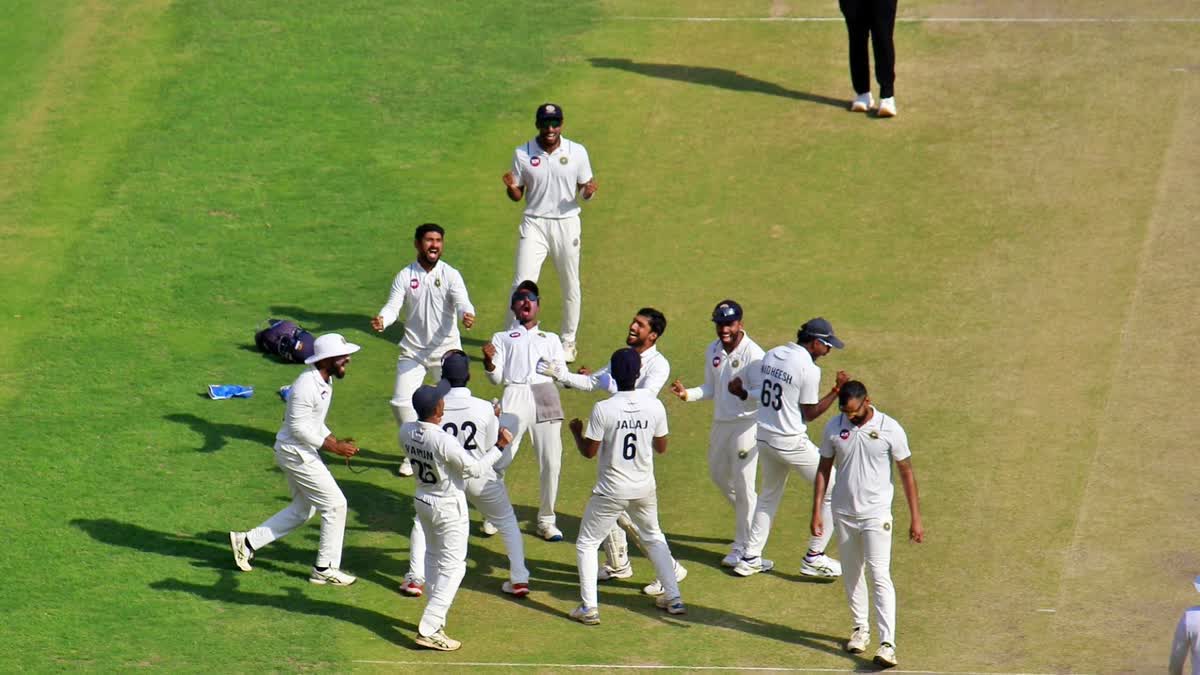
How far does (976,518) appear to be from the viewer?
15984 millimetres

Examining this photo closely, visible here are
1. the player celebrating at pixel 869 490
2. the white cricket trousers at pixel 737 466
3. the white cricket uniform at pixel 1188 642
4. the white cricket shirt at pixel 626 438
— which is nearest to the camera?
the white cricket uniform at pixel 1188 642

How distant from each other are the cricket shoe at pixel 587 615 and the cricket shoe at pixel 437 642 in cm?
107

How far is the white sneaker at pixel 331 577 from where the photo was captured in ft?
49.3

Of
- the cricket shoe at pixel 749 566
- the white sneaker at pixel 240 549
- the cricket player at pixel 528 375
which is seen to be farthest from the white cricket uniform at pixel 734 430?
the white sneaker at pixel 240 549

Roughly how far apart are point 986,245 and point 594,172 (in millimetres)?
5115

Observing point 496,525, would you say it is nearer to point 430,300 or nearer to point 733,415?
point 733,415

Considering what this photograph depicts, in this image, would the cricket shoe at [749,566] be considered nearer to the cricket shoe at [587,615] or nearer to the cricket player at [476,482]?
the cricket shoe at [587,615]

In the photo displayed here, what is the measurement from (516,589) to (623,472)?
1.67 m

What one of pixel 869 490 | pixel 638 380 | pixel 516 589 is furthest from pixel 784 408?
pixel 516 589

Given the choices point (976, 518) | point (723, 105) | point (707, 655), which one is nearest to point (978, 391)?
point (976, 518)

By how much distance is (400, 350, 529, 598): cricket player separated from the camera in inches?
554

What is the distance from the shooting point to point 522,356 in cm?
1533

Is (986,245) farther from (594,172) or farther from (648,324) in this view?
(648,324)

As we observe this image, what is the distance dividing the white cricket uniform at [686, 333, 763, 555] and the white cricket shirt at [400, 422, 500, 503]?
7.47 ft
